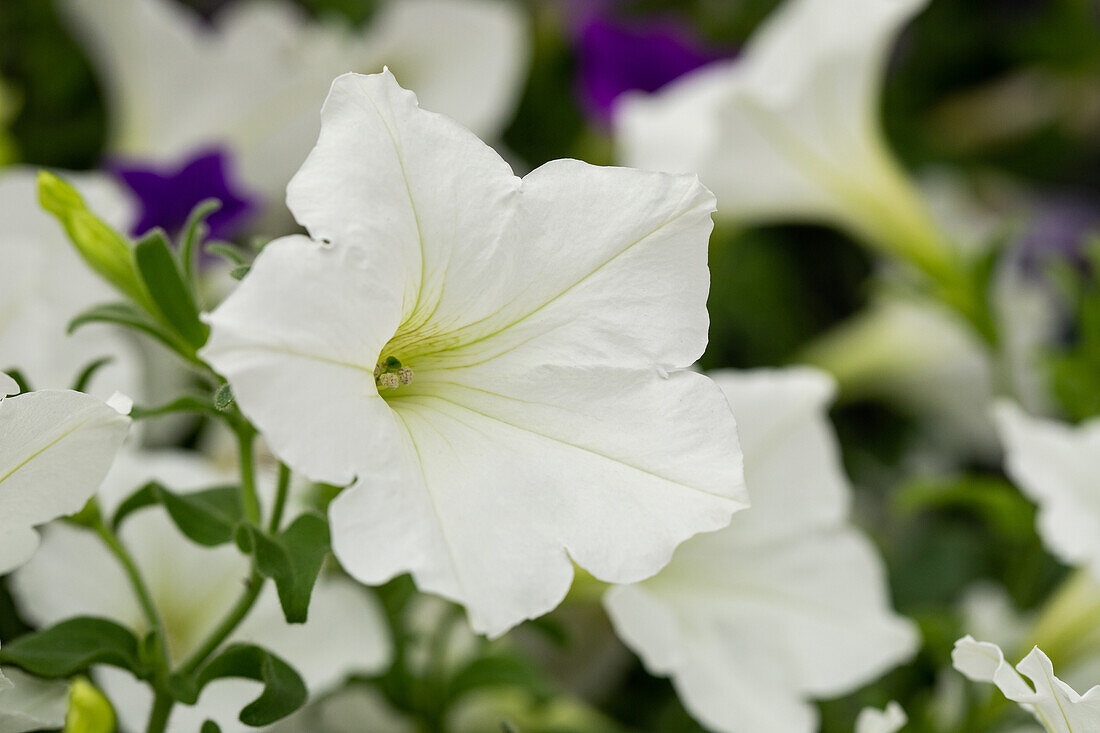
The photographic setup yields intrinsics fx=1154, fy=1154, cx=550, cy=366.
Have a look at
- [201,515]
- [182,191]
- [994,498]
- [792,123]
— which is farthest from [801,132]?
[201,515]

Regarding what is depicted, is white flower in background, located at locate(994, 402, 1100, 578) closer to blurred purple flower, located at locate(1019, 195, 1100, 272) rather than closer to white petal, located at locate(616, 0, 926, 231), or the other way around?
white petal, located at locate(616, 0, 926, 231)

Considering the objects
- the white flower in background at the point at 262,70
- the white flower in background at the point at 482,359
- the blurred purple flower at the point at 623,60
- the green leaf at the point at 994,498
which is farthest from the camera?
the blurred purple flower at the point at 623,60

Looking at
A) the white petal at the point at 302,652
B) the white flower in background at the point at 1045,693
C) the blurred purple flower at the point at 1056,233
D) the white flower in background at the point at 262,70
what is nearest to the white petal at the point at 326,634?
the white petal at the point at 302,652

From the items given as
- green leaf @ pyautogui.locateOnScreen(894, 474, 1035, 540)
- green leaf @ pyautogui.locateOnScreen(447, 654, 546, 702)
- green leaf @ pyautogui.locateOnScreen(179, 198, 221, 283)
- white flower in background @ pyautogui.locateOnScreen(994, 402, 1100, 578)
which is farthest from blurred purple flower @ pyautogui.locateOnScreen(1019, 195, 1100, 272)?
green leaf @ pyautogui.locateOnScreen(179, 198, 221, 283)

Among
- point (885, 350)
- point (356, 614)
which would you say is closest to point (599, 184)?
point (356, 614)

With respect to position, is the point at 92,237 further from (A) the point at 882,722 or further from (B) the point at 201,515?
(A) the point at 882,722

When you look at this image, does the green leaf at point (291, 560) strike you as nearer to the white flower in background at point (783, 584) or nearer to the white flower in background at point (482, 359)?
the white flower in background at point (482, 359)

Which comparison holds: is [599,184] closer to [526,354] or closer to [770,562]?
[526,354]
